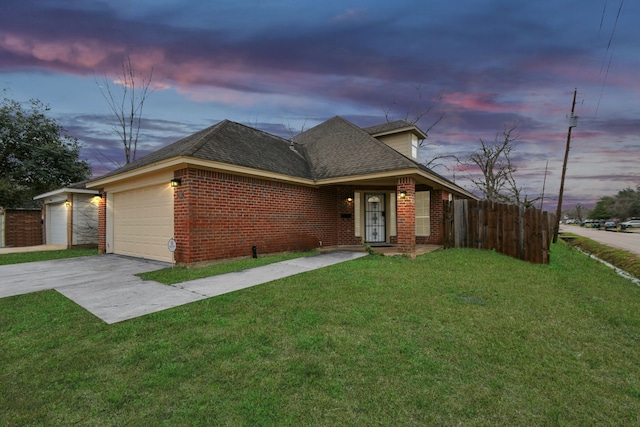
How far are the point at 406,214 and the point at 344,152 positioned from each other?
4.35 metres

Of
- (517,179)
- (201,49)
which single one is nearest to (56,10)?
(201,49)

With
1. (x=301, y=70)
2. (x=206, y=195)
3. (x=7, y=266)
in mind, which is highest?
(x=301, y=70)

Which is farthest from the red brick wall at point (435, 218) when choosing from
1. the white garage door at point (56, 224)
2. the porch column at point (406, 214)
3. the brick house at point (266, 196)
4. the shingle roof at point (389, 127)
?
the white garage door at point (56, 224)

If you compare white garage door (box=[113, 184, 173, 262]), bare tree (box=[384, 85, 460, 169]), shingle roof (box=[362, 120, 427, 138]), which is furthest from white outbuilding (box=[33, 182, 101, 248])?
bare tree (box=[384, 85, 460, 169])

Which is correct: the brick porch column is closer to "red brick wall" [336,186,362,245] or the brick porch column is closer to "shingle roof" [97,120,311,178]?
"shingle roof" [97,120,311,178]

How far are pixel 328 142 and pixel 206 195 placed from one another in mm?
7502

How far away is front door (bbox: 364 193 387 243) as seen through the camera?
1255 cm

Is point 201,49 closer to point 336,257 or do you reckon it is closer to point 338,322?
point 336,257

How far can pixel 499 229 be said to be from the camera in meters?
10.3

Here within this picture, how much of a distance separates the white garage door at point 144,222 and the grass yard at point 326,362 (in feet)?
12.2

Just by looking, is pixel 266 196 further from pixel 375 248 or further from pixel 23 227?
pixel 23 227

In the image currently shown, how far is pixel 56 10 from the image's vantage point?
10016 millimetres

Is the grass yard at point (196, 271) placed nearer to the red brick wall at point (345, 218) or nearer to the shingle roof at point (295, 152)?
the shingle roof at point (295, 152)

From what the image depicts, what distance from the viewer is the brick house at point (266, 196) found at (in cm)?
783
